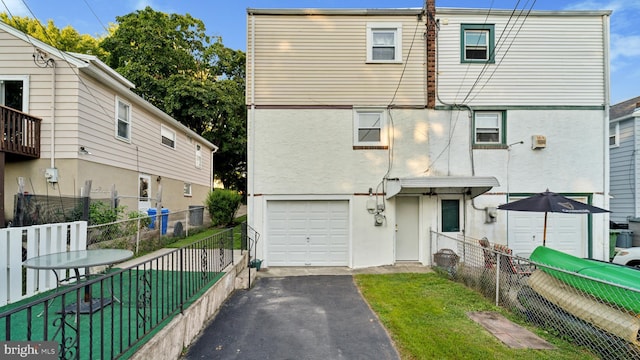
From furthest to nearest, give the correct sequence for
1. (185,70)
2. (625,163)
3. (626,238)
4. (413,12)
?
(185,70) < (625,163) < (626,238) < (413,12)

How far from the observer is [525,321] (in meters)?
5.09

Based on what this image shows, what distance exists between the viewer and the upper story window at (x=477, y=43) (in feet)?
30.8

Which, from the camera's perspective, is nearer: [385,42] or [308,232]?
[308,232]

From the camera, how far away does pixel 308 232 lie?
→ 9211 mm

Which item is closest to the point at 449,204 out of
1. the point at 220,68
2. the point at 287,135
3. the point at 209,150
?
the point at 287,135

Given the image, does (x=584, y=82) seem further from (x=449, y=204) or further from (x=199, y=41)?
(x=199, y=41)

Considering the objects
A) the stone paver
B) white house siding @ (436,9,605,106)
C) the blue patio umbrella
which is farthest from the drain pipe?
the blue patio umbrella

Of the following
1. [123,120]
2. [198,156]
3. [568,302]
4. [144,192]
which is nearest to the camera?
[568,302]

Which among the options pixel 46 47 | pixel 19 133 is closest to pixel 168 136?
pixel 46 47

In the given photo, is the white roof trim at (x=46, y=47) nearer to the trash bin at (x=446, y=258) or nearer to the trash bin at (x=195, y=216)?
the trash bin at (x=195, y=216)

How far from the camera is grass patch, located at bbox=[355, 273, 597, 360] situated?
157 inches

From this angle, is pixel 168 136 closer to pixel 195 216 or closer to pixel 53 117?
pixel 195 216

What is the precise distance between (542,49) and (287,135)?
27.3 ft

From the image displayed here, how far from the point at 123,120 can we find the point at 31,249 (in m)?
7.65
